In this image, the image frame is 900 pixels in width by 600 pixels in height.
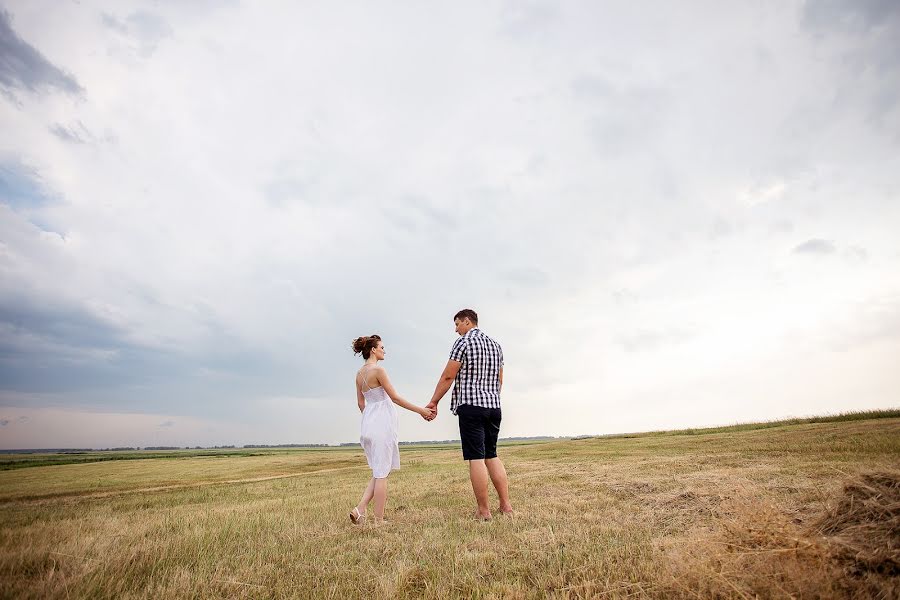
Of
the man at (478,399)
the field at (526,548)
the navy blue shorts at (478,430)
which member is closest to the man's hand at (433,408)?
the man at (478,399)

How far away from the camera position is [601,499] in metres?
6.84

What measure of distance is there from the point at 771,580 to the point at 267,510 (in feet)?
25.7

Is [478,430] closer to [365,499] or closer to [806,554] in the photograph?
[365,499]

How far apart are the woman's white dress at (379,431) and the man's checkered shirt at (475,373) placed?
1.08 metres

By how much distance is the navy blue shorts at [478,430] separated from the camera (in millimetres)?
6352

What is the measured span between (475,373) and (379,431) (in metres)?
1.84

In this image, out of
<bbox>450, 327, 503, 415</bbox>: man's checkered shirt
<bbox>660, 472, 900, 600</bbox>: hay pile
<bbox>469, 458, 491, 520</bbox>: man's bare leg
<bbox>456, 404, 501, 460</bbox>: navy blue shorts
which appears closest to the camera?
<bbox>660, 472, 900, 600</bbox>: hay pile

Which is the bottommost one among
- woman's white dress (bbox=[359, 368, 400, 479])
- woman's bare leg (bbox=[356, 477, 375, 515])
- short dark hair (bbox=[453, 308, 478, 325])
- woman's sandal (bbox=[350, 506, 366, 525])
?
woman's sandal (bbox=[350, 506, 366, 525])

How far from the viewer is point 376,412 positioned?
6.96 m

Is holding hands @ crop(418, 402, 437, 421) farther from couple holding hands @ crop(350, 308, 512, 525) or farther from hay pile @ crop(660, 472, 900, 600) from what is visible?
hay pile @ crop(660, 472, 900, 600)

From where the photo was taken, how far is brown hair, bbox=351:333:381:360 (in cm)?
717

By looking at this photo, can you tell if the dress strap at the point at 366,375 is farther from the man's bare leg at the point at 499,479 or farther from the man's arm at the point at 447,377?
the man's bare leg at the point at 499,479

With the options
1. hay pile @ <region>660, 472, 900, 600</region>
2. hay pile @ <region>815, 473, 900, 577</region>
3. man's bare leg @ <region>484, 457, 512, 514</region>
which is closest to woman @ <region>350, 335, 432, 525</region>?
man's bare leg @ <region>484, 457, 512, 514</region>

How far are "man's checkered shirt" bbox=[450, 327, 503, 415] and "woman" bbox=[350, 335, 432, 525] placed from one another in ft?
2.75
